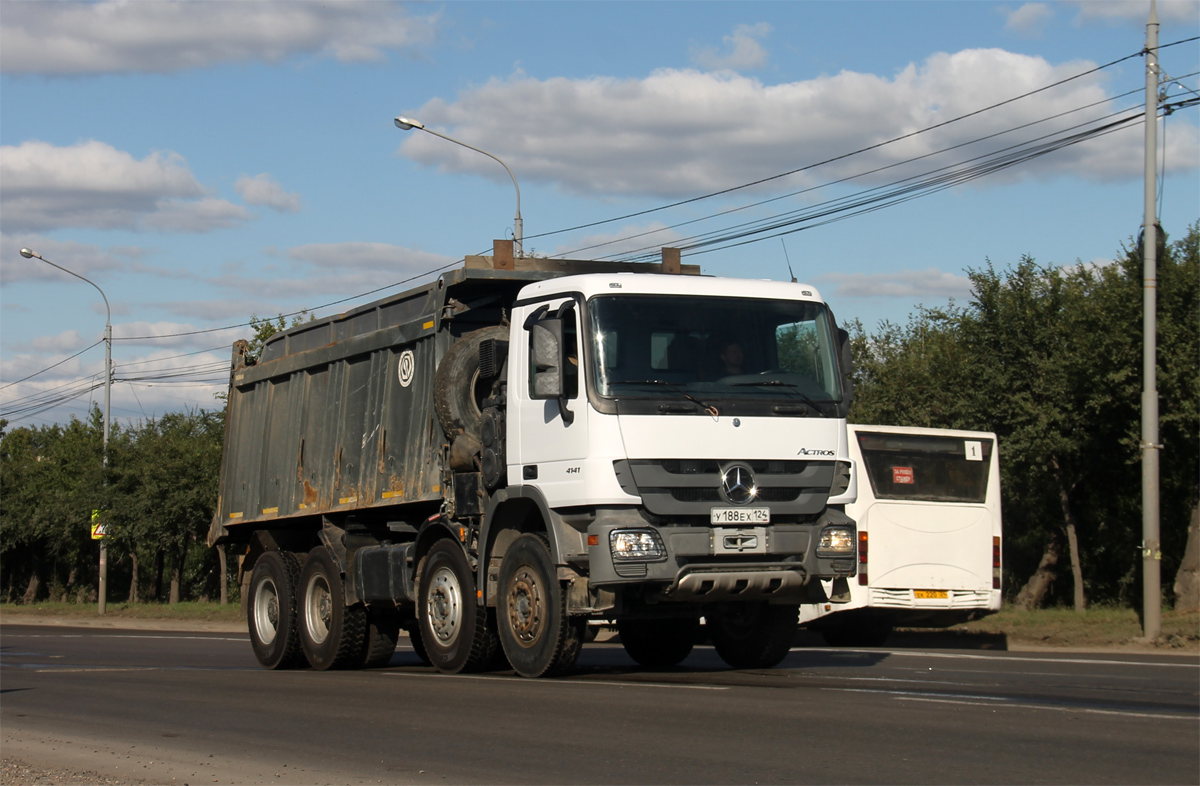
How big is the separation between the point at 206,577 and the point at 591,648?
45609mm

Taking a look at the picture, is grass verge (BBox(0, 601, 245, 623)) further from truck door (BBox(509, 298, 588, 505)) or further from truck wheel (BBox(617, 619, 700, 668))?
truck door (BBox(509, 298, 588, 505))

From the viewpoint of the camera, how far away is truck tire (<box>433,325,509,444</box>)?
1199 cm

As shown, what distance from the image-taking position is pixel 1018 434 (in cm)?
2744

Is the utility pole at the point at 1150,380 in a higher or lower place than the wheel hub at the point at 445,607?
higher

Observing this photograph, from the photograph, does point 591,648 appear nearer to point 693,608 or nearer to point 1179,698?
point 693,608

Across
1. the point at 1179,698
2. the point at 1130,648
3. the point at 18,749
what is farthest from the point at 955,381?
the point at 18,749

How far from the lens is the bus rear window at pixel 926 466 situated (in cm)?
1716

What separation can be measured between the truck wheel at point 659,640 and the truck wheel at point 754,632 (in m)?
0.87

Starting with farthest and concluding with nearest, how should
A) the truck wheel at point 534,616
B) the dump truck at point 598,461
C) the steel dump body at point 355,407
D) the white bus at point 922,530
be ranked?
the white bus at point 922,530, the steel dump body at point 355,407, the truck wheel at point 534,616, the dump truck at point 598,461

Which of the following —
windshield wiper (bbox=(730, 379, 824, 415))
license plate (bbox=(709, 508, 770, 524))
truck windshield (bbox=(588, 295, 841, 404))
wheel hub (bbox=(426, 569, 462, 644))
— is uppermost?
truck windshield (bbox=(588, 295, 841, 404))

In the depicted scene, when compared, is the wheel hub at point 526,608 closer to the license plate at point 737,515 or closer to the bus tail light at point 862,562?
the license plate at point 737,515

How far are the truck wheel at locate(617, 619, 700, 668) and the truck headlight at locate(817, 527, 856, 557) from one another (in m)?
2.85

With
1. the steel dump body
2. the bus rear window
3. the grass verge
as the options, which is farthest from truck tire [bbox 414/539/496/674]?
the grass verge

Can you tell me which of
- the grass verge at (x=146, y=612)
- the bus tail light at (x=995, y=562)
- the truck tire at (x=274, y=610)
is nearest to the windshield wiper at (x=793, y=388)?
the truck tire at (x=274, y=610)
